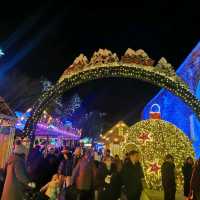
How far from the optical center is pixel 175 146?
16.1m

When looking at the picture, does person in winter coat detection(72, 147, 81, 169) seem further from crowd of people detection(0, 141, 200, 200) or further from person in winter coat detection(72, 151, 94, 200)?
person in winter coat detection(72, 151, 94, 200)

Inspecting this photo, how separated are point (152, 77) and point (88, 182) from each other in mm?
5492

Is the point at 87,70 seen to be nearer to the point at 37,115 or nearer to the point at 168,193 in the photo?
the point at 37,115

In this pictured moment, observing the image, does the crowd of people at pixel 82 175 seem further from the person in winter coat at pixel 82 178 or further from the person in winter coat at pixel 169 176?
the person in winter coat at pixel 169 176

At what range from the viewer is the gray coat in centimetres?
681

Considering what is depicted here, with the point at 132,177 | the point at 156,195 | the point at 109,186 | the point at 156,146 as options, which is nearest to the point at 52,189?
the point at 132,177

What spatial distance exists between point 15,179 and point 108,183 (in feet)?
14.9

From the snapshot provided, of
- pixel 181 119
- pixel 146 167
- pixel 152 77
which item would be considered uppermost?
pixel 181 119

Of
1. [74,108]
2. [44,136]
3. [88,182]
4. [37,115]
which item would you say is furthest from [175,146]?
[74,108]

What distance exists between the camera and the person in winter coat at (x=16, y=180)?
681 centimetres

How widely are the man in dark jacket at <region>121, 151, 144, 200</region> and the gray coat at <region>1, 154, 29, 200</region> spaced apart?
3464mm

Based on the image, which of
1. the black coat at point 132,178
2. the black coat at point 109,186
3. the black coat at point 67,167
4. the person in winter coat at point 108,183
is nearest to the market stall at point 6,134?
the person in winter coat at point 108,183

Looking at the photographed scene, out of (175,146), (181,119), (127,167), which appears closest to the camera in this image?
(127,167)

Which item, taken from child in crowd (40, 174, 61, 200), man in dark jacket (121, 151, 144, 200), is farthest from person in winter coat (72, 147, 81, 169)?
child in crowd (40, 174, 61, 200)
